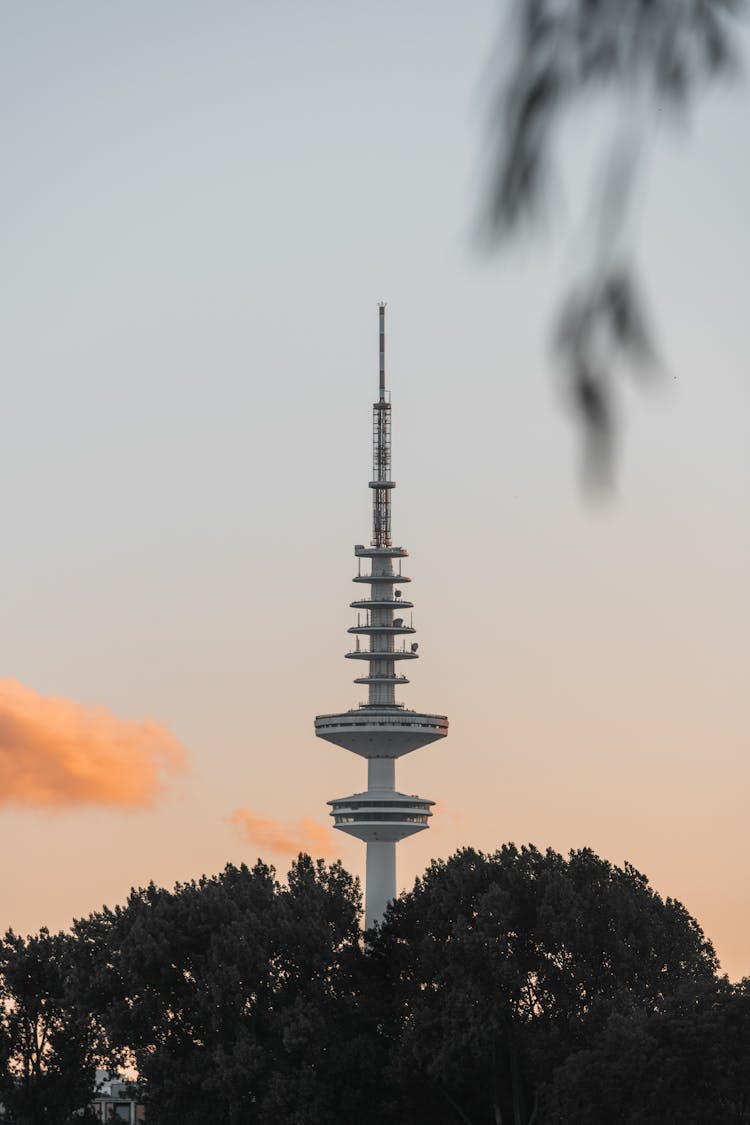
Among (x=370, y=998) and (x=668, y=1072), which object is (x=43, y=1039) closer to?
(x=370, y=998)

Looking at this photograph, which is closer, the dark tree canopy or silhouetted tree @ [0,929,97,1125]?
the dark tree canopy

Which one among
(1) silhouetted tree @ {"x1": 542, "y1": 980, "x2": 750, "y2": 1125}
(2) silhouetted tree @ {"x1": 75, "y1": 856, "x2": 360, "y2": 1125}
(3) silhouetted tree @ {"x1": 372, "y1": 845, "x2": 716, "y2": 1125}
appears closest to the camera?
A: (1) silhouetted tree @ {"x1": 542, "y1": 980, "x2": 750, "y2": 1125}

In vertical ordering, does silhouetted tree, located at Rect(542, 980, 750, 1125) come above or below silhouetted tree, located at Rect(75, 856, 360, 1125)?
below

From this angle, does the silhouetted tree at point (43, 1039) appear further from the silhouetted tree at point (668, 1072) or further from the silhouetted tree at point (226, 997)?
the silhouetted tree at point (668, 1072)

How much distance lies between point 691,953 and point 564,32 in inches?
4334

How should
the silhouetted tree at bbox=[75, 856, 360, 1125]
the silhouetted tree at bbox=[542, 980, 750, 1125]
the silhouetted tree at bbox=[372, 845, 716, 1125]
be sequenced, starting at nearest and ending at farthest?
the silhouetted tree at bbox=[542, 980, 750, 1125]
the silhouetted tree at bbox=[372, 845, 716, 1125]
the silhouetted tree at bbox=[75, 856, 360, 1125]

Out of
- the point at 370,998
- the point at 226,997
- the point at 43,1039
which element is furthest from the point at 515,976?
the point at 43,1039

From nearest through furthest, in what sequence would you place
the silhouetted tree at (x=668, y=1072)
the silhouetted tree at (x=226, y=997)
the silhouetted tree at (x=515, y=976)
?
the silhouetted tree at (x=668, y=1072)
the silhouetted tree at (x=515, y=976)
the silhouetted tree at (x=226, y=997)

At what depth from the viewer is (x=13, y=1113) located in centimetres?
11800

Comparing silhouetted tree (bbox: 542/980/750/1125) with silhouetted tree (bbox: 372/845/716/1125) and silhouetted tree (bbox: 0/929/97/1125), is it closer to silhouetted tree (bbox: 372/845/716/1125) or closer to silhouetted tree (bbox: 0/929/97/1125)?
silhouetted tree (bbox: 372/845/716/1125)

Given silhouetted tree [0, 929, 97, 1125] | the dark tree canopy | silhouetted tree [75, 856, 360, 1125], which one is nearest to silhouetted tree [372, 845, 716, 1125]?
the dark tree canopy

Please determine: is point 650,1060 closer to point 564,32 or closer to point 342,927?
point 342,927

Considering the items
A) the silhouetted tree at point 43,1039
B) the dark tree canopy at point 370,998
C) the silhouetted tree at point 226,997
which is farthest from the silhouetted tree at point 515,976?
the silhouetted tree at point 43,1039

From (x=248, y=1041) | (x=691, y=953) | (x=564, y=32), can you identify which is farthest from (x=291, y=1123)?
(x=564, y=32)
